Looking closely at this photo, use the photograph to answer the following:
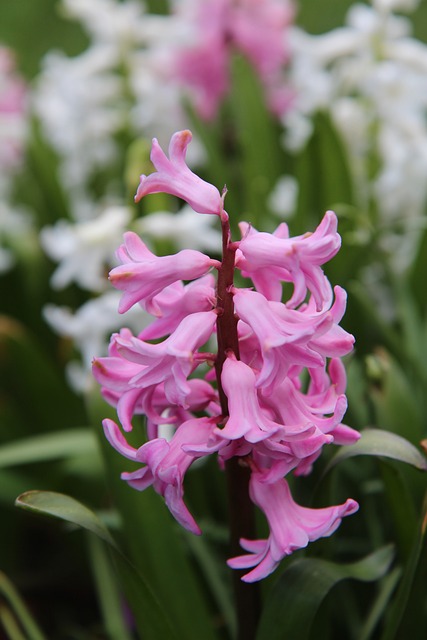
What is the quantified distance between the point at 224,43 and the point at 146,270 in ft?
5.14

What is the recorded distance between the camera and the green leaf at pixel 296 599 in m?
0.75

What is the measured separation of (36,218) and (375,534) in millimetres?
1350

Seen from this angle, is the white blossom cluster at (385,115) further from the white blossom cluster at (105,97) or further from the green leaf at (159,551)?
the green leaf at (159,551)

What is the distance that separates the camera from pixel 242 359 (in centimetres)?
70

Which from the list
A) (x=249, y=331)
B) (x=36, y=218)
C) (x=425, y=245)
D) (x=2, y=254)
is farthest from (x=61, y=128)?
(x=249, y=331)

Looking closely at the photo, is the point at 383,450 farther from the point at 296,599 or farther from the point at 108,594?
the point at 108,594

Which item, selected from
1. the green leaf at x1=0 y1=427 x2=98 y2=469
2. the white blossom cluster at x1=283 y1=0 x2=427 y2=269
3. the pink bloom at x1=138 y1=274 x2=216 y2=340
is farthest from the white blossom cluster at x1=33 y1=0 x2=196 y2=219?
the pink bloom at x1=138 y1=274 x2=216 y2=340

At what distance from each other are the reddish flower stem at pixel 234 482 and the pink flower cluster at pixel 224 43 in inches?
57.8

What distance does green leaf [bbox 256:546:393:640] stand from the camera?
2.45ft

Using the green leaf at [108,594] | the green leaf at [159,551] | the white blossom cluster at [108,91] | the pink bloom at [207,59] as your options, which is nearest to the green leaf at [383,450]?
the green leaf at [159,551]

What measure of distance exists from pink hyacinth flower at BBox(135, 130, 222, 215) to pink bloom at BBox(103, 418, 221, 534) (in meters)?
0.18

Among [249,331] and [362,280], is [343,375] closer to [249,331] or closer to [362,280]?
[249,331]

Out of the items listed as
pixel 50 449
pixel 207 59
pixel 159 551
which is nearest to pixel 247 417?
pixel 159 551

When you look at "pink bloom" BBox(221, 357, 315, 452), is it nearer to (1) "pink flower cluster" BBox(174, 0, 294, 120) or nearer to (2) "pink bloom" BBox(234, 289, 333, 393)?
(2) "pink bloom" BBox(234, 289, 333, 393)
